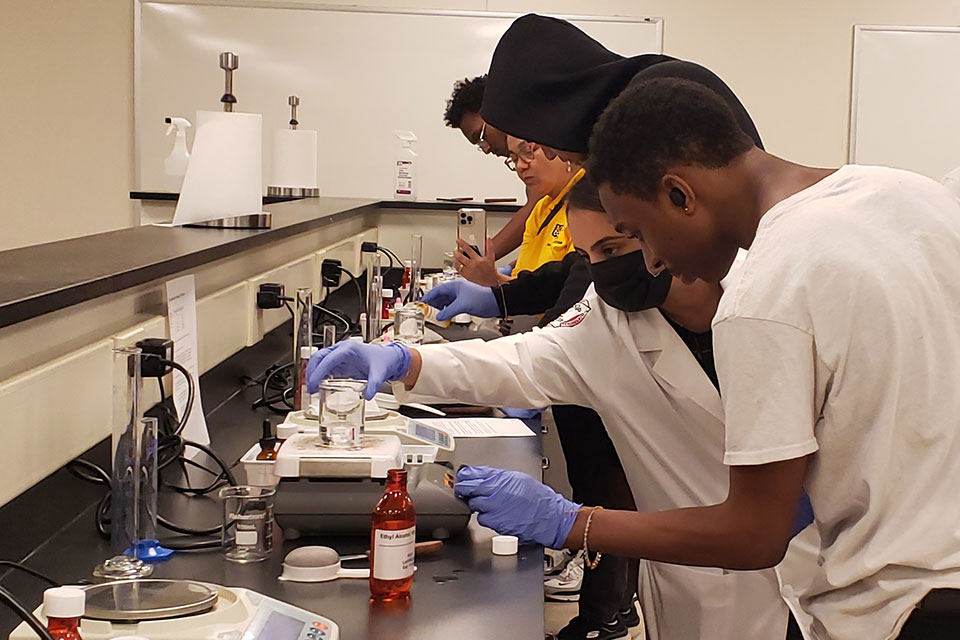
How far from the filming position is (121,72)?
17.5 ft

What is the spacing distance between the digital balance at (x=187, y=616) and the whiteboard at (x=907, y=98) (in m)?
5.02

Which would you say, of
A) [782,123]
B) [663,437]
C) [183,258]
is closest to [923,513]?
[663,437]

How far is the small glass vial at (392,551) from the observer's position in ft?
3.74

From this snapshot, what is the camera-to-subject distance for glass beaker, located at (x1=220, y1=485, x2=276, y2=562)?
1.27m

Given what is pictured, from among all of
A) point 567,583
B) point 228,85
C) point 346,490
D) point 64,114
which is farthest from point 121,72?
point 346,490

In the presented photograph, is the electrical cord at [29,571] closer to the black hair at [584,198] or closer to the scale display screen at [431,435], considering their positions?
the scale display screen at [431,435]

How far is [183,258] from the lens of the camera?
1734 millimetres

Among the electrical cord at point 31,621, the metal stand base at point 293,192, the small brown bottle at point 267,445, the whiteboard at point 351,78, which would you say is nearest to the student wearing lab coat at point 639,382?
the small brown bottle at point 267,445

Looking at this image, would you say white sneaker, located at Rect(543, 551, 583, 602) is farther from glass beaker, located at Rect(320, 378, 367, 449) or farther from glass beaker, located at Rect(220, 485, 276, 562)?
glass beaker, located at Rect(220, 485, 276, 562)

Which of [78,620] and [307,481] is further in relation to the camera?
[307,481]

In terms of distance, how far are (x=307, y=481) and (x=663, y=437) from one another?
688mm

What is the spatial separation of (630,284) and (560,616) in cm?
117

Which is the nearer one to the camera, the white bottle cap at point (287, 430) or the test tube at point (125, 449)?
the test tube at point (125, 449)

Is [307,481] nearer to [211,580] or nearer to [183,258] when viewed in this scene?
[211,580]
